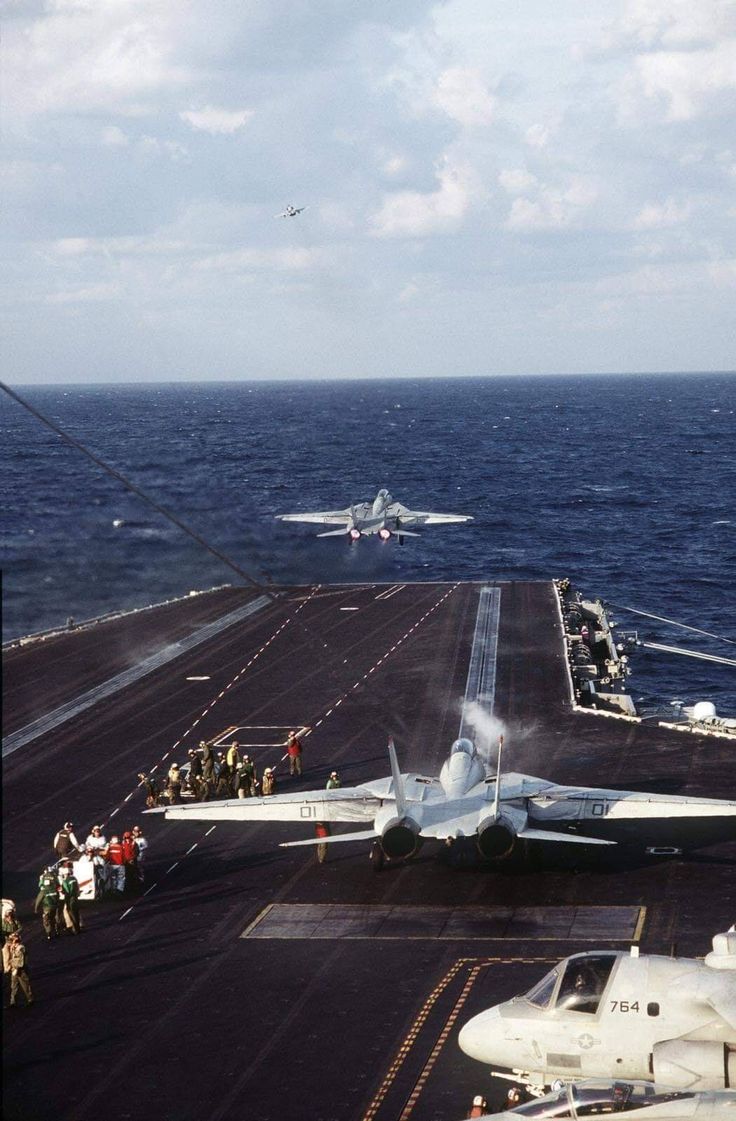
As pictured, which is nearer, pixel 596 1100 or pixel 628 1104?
pixel 628 1104

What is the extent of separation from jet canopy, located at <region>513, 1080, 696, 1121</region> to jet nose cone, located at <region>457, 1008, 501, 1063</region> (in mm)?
3286

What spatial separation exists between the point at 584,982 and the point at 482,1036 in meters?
2.19

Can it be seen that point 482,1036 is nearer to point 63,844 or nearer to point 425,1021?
point 425,1021

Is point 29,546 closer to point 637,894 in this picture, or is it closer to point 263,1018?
point 263,1018

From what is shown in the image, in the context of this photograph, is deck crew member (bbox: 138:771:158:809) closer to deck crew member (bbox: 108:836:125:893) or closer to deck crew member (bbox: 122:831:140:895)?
deck crew member (bbox: 122:831:140:895)

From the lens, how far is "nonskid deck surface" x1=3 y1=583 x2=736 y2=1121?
85.5ft

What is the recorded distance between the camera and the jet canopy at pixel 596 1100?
19609 millimetres

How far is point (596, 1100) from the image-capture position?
64.8 feet

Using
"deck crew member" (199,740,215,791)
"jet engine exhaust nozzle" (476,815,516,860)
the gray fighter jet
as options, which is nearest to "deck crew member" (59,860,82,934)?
"deck crew member" (199,740,215,791)

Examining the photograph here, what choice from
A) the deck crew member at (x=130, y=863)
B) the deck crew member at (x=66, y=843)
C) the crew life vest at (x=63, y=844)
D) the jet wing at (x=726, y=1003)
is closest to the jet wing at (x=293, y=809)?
the deck crew member at (x=130, y=863)

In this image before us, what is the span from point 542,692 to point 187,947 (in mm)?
28982

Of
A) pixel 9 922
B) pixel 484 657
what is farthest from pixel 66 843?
pixel 484 657

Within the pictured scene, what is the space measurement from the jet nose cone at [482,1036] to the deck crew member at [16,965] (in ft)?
36.6

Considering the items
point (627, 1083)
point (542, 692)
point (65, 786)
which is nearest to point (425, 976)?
point (627, 1083)
